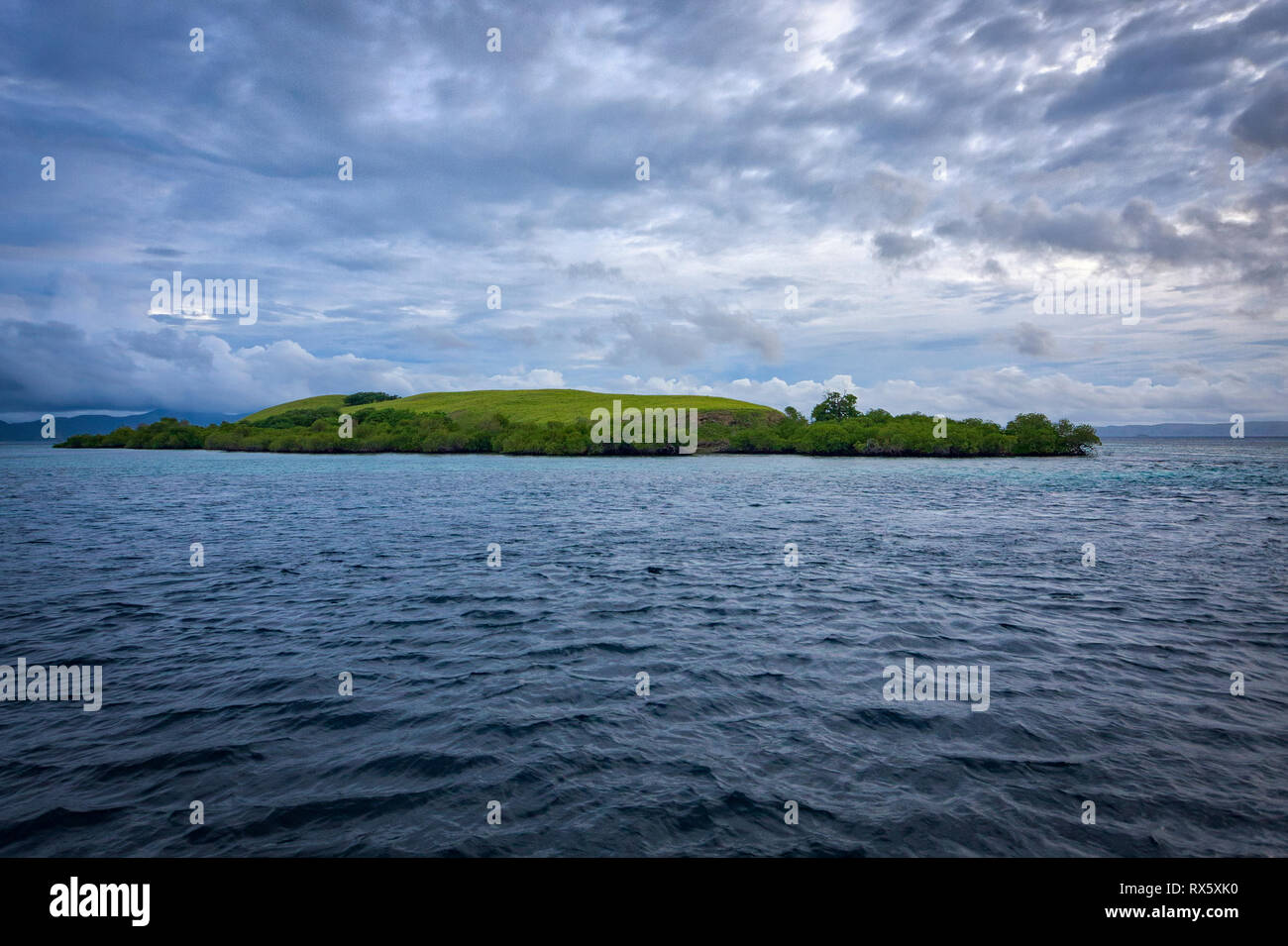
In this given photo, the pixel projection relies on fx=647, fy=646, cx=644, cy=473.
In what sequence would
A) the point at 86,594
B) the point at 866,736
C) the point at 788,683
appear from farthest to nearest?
the point at 86,594 < the point at 788,683 < the point at 866,736

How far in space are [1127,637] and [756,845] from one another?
14.9 meters

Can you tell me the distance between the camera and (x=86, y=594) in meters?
22.8

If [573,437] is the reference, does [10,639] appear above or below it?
below

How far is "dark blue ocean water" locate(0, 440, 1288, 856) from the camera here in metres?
8.77

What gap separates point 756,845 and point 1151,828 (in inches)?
210

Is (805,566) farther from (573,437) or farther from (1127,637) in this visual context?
(573,437)

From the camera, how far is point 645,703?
13.1 meters

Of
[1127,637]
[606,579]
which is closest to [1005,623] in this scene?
[1127,637]

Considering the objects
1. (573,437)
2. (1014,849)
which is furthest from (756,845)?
(573,437)

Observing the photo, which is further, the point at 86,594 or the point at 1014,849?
the point at 86,594

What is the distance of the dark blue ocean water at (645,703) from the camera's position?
8.77 m

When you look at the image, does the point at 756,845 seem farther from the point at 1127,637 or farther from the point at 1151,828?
the point at 1127,637

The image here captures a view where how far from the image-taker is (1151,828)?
8625 mm

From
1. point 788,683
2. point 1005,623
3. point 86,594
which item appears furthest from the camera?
point 86,594
